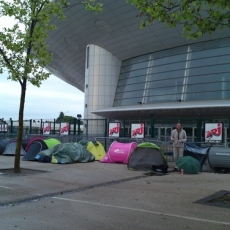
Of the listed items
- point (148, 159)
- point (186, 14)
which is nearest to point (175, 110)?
point (148, 159)

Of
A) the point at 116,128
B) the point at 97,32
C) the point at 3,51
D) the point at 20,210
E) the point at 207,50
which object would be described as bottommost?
the point at 20,210

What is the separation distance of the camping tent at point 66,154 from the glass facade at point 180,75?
53.1 feet

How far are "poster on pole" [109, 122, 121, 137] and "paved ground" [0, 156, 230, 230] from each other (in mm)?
8467

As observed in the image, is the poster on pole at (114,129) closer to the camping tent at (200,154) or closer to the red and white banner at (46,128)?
the red and white banner at (46,128)

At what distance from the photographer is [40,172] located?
1254 cm

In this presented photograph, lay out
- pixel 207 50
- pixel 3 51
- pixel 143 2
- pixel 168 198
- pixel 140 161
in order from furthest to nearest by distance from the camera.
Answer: pixel 207 50 → pixel 140 161 → pixel 3 51 → pixel 168 198 → pixel 143 2

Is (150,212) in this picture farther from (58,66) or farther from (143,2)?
(58,66)

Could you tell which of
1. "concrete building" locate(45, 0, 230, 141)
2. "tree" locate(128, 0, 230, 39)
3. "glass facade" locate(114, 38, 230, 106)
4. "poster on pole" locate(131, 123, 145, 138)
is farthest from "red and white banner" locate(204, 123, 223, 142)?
"glass facade" locate(114, 38, 230, 106)

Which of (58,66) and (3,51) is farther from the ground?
(58,66)

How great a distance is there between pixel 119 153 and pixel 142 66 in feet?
68.4

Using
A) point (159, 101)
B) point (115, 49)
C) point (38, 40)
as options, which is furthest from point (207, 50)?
point (38, 40)

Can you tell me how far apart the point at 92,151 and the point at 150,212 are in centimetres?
1081

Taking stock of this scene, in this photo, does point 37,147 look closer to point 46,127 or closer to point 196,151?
point 196,151

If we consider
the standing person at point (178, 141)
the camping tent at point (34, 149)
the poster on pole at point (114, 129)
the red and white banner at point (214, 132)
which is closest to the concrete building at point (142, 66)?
the poster on pole at point (114, 129)
